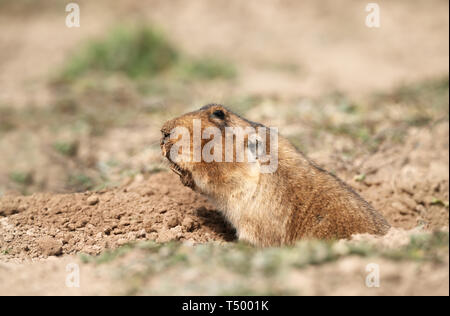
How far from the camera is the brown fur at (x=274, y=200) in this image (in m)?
3.81

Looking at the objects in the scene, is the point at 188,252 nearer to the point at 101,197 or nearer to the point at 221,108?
the point at 221,108

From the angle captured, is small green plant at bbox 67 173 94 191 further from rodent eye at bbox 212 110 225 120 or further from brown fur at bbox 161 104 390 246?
rodent eye at bbox 212 110 225 120

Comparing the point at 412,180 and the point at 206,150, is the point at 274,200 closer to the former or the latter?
the point at 206,150

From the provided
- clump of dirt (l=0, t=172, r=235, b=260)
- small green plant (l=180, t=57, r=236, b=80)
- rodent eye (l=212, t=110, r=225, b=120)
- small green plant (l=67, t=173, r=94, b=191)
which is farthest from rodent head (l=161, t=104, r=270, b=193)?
small green plant (l=180, t=57, r=236, b=80)

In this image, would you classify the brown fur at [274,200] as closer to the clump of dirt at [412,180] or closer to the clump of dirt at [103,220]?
the clump of dirt at [103,220]

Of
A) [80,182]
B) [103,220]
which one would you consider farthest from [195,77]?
[103,220]

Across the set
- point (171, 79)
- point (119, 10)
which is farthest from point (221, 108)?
point (119, 10)

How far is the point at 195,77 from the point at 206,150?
22.0ft

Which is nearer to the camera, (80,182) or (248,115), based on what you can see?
(80,182)

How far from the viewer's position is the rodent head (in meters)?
3.87

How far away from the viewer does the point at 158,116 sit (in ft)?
27.4

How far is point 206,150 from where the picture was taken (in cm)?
389

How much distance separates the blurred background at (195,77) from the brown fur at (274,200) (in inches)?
56.2
